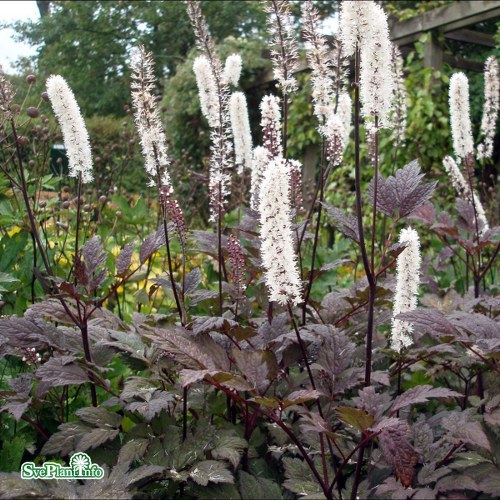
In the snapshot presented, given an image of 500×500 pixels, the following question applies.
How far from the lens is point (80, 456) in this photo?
1.71 meters

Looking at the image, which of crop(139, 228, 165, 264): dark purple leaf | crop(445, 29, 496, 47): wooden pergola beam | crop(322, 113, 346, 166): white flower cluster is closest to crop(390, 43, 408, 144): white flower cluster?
crop(322, 113, 346, 166): white flower cluster

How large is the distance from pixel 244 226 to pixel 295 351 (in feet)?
2.70

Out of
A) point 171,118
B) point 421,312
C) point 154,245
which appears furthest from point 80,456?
point 171,118

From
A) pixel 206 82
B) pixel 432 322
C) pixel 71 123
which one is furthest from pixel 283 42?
pixel 432 322

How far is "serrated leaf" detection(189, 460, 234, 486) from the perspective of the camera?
5.03ft

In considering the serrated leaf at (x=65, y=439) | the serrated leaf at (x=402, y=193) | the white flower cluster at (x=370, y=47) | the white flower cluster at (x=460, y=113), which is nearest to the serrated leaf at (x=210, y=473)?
the serrated leaf at (x=65, y=439)

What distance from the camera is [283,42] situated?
2.01 m

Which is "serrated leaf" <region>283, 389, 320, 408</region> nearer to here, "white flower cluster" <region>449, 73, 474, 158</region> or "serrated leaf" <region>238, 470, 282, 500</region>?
"serrated leaf" <region>238, 470, 282, 500</region>

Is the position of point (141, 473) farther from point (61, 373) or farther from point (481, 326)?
point (481, 326)

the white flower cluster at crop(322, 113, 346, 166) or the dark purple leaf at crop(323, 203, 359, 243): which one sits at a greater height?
the white flower cluster at crop(322, 113, 346, 166)

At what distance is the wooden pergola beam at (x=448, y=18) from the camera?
6.82 m

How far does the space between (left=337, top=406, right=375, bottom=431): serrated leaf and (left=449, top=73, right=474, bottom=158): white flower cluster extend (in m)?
1.92

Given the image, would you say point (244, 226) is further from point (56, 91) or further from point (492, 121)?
point (492, 121)

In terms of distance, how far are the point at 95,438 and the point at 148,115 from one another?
0.92 metres
